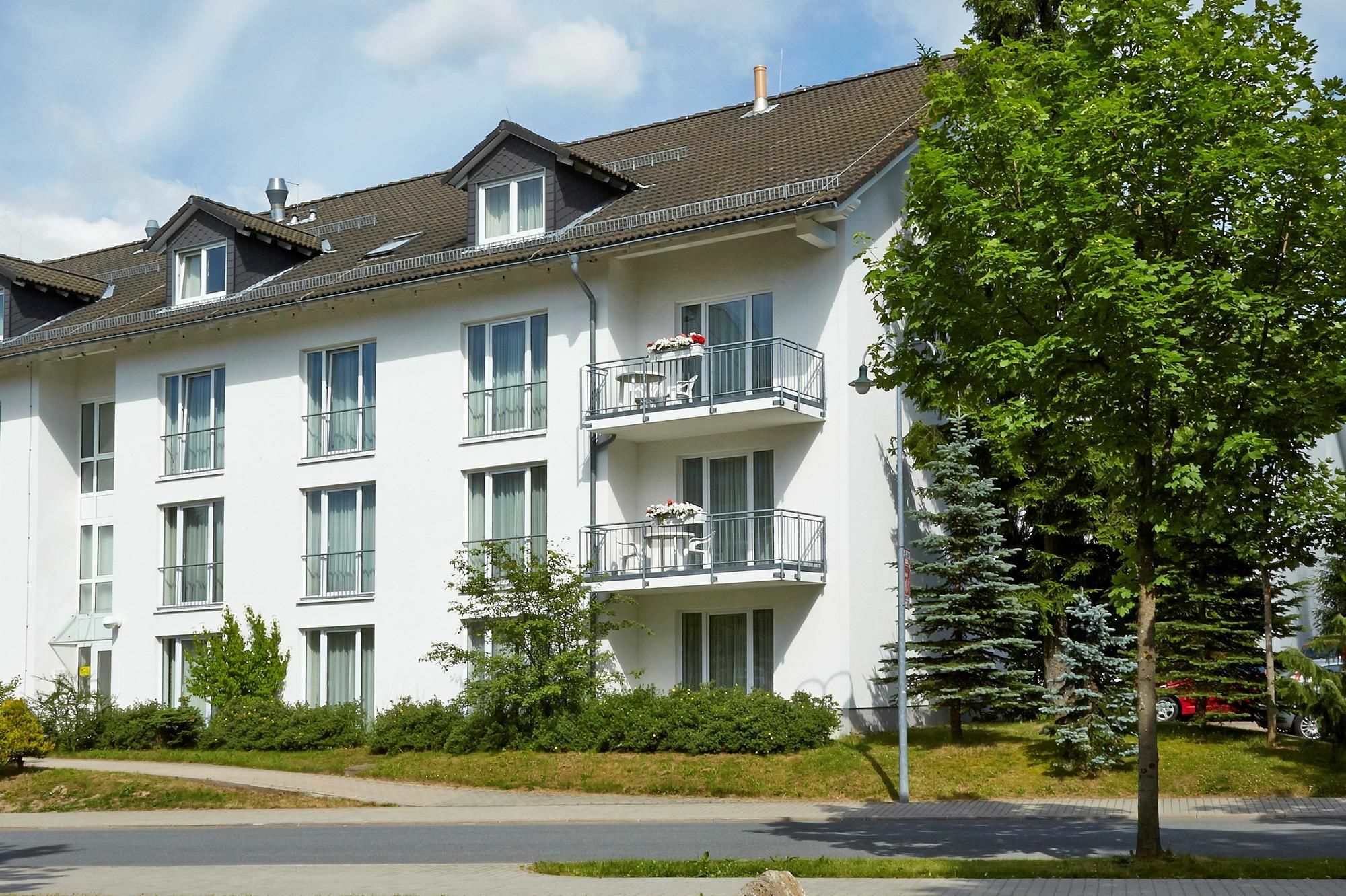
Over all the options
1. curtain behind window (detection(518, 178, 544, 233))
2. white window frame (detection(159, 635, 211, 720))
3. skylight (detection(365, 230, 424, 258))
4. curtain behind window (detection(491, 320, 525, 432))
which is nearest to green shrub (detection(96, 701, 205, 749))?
white window frame (detection(159, 635, 211, 720))

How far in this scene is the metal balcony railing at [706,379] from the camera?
24.1 metres

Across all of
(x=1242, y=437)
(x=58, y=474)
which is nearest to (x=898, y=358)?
(x=1242, y=437)

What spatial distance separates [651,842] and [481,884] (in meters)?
3.58

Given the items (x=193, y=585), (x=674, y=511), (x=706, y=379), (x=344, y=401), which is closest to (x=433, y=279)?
(x=344, y=401)

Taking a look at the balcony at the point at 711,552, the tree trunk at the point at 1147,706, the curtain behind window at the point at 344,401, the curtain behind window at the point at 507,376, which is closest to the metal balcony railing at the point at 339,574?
the curtain behind window at the point at 344,401

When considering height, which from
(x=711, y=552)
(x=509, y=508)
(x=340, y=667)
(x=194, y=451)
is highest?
(x=194, y=451)

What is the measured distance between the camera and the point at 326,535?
29.1 m

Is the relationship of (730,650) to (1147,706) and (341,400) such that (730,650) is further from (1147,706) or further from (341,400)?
(1147,706)

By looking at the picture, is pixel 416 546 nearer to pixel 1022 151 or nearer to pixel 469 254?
pixel 469 254

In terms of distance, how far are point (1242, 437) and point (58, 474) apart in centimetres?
2908

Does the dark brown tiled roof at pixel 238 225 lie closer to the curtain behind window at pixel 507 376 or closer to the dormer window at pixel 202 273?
the dormer window at pixel 202 273

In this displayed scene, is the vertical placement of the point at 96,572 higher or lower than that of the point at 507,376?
lower

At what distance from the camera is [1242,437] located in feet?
36.8

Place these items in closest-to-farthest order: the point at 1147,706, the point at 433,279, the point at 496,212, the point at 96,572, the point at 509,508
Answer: the point at 1147,706 → the point at 433,279 → the point at 509,508 → the point at 496,212 → the point at 96,572
